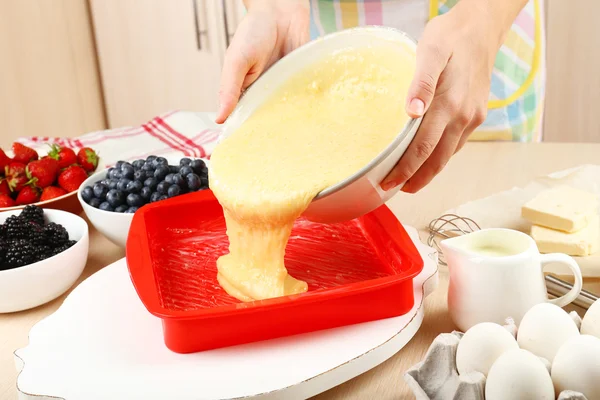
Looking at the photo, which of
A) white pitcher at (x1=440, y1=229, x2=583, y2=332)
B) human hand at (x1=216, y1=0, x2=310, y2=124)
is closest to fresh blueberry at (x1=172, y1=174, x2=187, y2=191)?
human hand at (x1=216, y1=0, x2=310, y2=124)

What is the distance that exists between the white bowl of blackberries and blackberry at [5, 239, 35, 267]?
0.51 feet

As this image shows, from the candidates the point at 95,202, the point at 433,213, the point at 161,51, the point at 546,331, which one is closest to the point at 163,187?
the point at 95,202

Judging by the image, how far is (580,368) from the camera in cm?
76

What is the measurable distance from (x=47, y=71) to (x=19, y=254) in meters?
2.21

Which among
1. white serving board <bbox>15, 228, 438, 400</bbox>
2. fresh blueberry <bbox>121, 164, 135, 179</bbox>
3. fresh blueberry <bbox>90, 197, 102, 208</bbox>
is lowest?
white serving board <bbox>15, 228, 438, 400</bbox>

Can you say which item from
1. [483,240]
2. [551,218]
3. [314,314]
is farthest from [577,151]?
[314,314]

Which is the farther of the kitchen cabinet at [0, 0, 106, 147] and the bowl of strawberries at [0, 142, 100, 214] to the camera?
the kitchen cabinet at [0, 0, 106, 147]

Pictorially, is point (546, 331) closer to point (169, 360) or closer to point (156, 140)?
point (169, 360)

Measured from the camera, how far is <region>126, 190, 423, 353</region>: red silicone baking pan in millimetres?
946

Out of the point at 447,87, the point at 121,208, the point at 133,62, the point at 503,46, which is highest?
the point at 447,87

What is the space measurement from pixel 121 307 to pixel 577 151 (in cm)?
121

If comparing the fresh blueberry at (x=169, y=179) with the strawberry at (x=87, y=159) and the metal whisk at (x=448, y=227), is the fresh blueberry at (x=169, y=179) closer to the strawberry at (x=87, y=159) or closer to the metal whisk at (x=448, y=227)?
the strawberry at (x=87, y=159)

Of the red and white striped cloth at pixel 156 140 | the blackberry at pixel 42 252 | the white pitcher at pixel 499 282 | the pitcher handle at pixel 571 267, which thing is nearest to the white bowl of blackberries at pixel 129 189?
the blackberry at pixel 42 252

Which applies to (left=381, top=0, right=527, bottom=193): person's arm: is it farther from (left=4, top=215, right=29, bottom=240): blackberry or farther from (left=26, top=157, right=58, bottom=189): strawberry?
(left=26, top=157, right=58, bottom=189): strawberry
